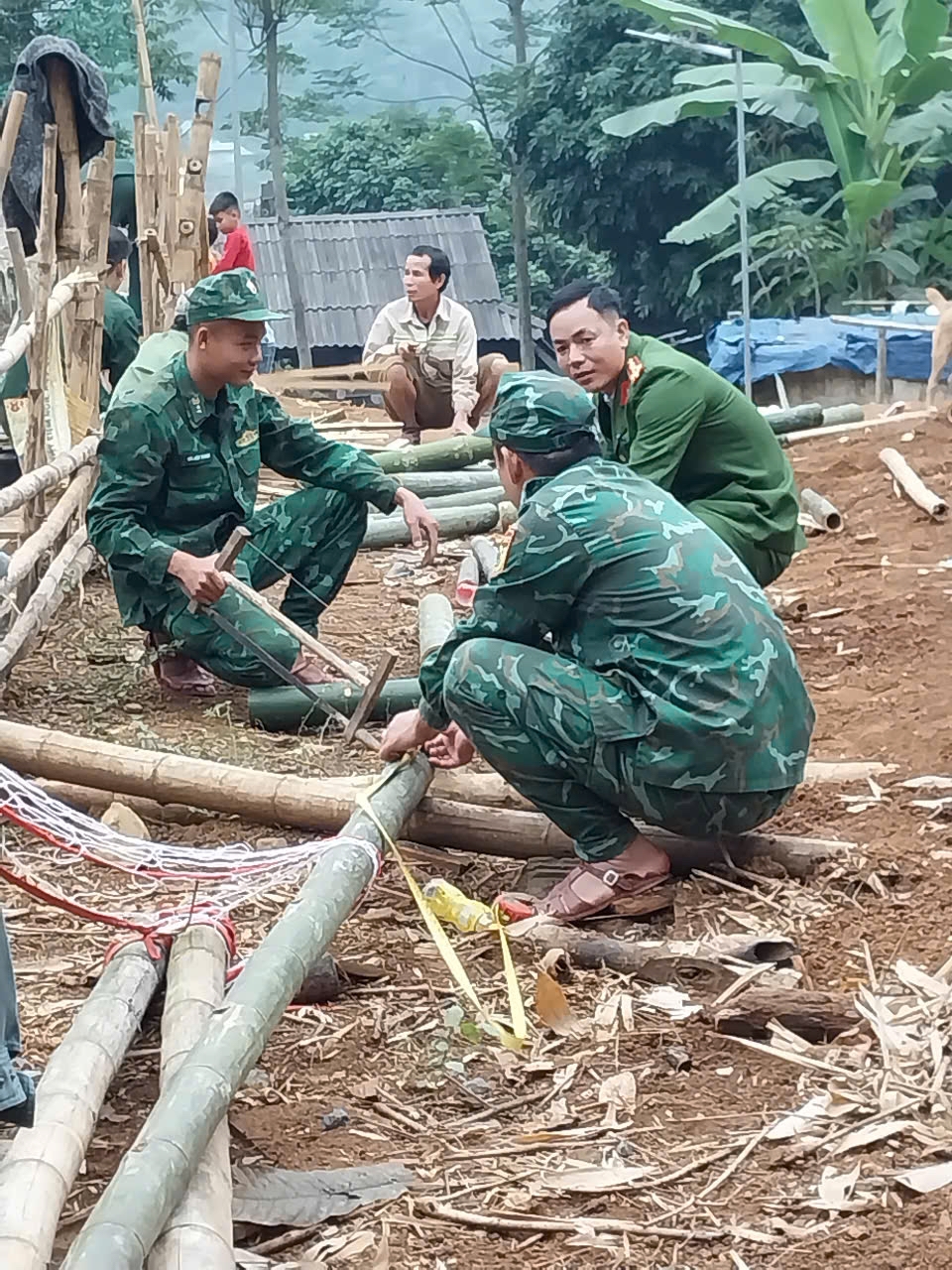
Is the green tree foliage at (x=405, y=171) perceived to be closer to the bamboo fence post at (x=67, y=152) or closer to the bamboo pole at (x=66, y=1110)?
the bamboo fence post at (x=67, y=152)

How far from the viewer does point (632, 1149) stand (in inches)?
116

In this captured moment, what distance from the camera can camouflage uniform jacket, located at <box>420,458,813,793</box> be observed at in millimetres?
3748

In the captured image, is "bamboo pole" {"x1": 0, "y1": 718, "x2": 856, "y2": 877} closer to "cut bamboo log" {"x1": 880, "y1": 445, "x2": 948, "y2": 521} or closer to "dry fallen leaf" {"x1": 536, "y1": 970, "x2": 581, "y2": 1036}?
"dry fallen leaf" {"x1": 536, "y1": 970, "x2": 581, "y2": 1036}

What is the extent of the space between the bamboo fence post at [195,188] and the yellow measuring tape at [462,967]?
17.9 feet

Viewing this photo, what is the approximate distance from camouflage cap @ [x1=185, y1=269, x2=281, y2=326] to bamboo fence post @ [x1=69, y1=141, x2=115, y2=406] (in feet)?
6.12

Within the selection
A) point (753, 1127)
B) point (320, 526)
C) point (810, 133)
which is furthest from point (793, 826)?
point (810, 133)

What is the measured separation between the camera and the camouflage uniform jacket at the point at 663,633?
12.3 ft

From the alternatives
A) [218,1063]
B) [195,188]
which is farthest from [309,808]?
[195,188]

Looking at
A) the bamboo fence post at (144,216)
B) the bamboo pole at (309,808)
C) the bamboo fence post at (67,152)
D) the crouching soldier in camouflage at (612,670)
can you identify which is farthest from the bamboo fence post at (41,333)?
the crouching soldier in camouflage at (612,670)

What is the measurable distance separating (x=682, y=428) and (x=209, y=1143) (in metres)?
3.35

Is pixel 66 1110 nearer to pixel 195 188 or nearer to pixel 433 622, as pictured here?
pixel 433 622

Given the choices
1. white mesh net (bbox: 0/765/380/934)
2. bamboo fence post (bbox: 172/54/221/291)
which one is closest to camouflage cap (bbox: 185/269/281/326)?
white mesh net (bbox: 0/765/380/934)

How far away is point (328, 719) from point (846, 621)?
2470mm

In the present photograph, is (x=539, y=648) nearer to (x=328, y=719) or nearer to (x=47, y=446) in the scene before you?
(x=328, y=719)
